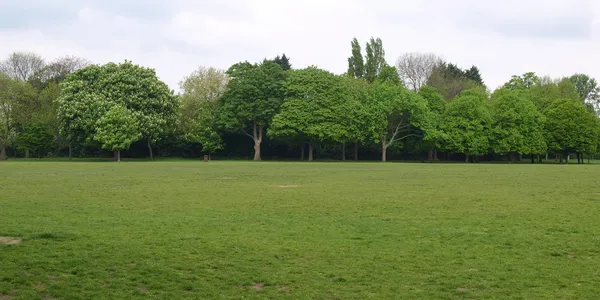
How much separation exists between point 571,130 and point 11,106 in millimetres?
89620

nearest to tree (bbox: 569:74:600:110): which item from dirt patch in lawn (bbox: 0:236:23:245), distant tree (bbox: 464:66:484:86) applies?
distant tree (bbox: 464:66:484:86)

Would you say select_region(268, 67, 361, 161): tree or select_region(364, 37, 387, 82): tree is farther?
select_region(364, 37, 387, 82): tree

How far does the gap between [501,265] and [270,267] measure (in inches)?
178

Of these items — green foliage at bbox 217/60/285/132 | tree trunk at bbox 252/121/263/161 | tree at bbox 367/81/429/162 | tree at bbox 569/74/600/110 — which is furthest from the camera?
tree at bbox 569/74/600/110

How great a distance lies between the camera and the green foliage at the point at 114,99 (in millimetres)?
73375

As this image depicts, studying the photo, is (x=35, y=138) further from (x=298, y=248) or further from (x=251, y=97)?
(x=298, y=248)

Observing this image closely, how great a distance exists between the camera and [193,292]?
8.46 meters

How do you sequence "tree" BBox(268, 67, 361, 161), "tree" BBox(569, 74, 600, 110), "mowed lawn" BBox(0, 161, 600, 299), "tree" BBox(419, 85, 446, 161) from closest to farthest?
1. "mowed lawn" BBox(0, 161, 600, 299)
2. "tree" BBox(268, 67, 361, 161)
3. "tree" BBox(419, 85, 446, 161)
4. "tree" BBox(569, 74, 600, 110)

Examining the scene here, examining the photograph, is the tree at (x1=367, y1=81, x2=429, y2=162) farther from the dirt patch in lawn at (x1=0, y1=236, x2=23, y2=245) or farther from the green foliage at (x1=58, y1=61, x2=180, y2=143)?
the dirt patch in lawn at (x1=0, y1=236, x2=23, y2=245)

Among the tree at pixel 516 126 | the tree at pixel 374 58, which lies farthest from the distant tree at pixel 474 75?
the tree at pixel 516 126

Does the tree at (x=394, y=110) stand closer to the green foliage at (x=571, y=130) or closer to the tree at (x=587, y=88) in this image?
the green foliage at (x=571, y=130)

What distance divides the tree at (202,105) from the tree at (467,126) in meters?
Answer: 36.9

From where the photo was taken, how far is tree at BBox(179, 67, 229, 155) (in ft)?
280

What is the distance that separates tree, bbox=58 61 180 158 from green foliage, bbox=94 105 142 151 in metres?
1.84
